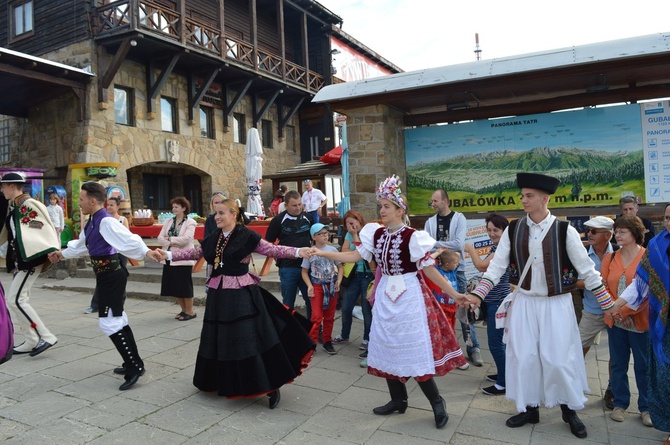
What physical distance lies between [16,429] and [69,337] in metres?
2.80

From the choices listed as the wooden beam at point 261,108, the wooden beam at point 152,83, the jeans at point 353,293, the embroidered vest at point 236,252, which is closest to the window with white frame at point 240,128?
the wooden beam at point 261,108

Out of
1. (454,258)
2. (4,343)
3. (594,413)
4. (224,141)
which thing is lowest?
(594,413)

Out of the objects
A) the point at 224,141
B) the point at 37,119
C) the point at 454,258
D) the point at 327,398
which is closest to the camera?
the point at 327,398

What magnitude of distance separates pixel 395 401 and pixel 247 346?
121cm

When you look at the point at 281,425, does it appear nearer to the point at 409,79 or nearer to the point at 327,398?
the point at 327,398

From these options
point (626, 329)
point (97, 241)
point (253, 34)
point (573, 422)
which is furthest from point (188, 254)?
point (253, 34)

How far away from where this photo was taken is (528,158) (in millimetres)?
6820

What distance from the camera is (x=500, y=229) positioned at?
14.9 feet

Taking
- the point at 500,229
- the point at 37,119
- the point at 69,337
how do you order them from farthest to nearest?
the point at 37,119 < the point at 69,337 < the point at 500,229

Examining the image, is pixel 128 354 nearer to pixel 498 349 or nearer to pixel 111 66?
pixel 498 349

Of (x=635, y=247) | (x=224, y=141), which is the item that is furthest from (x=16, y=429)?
(x=224, y=141)

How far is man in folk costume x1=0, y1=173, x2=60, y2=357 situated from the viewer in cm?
511

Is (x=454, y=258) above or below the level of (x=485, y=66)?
below

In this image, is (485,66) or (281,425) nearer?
(281,425)
